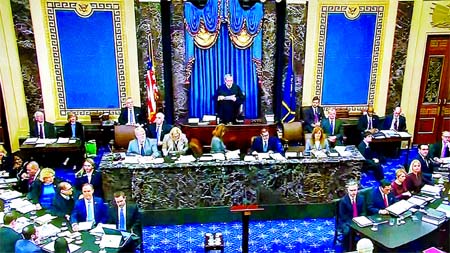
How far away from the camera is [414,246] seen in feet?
23.1

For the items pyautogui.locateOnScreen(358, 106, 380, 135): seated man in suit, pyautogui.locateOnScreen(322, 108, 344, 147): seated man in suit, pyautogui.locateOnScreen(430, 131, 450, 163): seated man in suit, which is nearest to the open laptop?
pyautogui.locateOnScreen(322, 108, 344, 147): seated man in suit

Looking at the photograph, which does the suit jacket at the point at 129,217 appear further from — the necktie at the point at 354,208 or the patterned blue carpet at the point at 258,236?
the necktie at the point at 354,208

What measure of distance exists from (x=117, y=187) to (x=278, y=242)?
301 cm

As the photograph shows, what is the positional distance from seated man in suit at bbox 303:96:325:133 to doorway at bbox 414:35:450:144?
2.72m

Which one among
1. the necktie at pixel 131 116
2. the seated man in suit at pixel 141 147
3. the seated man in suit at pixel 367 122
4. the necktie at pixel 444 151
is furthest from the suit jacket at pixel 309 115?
the seated man in suit at pixel 141 147

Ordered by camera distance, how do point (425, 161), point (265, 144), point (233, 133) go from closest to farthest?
1. point (425, 161)
2. point (265, 144)
3. point (233, 133)

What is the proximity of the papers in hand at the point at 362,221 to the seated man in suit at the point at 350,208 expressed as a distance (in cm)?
28

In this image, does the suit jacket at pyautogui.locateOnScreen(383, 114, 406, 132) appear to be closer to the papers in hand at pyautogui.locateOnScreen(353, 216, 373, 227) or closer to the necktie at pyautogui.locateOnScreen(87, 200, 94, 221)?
the papers in hand at pyautogui.locateOnScreen(353, 216, 373, 227)

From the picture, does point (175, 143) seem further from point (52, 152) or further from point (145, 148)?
point (52, 152)

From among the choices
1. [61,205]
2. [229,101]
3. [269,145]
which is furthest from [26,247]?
[229,101]

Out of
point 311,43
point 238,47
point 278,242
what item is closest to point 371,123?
point 311,43

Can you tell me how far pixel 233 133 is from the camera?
11477 mm

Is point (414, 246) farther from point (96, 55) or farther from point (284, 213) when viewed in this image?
point (96, 55)

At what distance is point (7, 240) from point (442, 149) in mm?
8137
